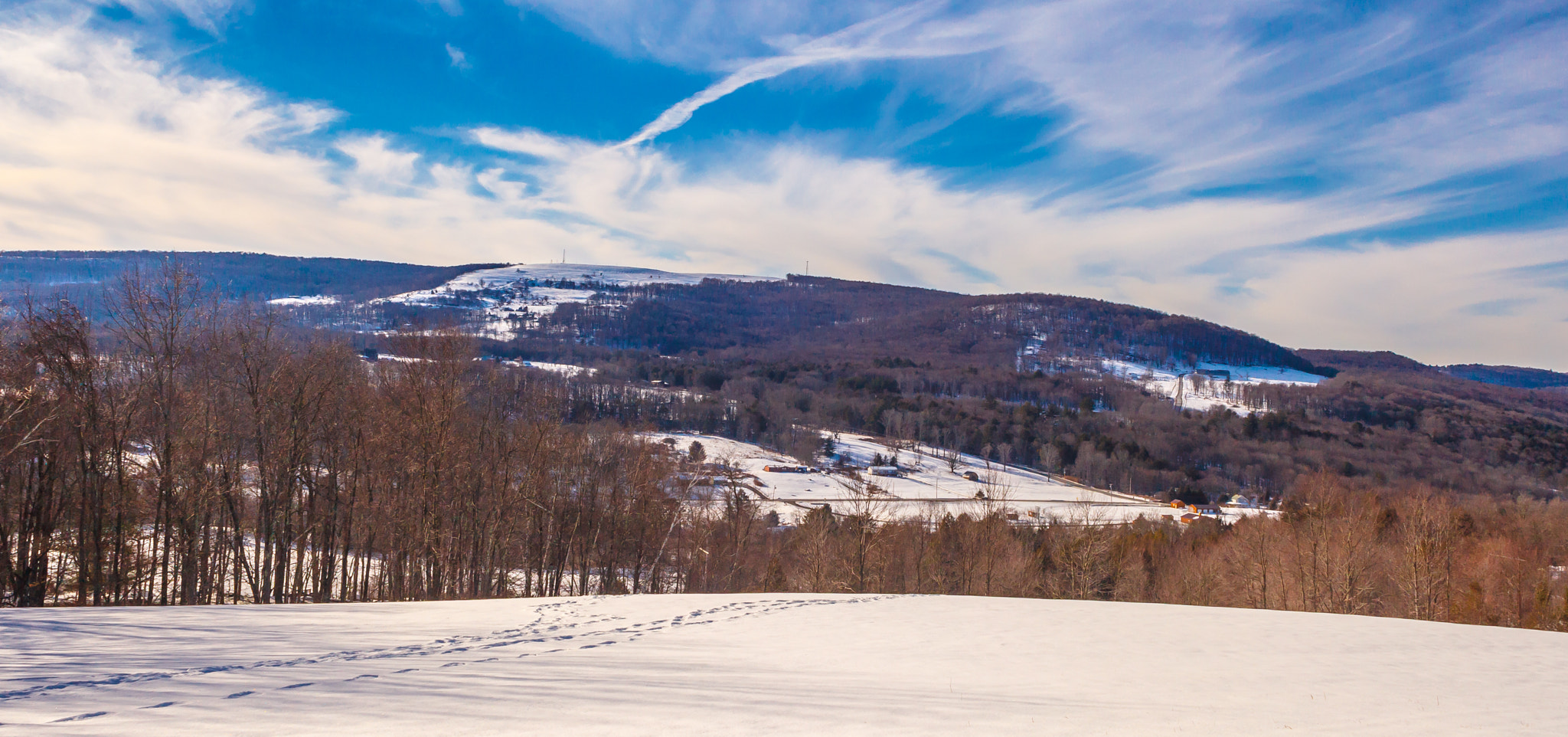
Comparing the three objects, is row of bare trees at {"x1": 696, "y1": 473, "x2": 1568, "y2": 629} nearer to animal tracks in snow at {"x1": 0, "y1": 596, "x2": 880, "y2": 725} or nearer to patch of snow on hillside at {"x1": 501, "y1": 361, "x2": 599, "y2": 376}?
animal tracks in snow at {"x1": 0, "y1": 596, "x2": 880, "y2": 725}

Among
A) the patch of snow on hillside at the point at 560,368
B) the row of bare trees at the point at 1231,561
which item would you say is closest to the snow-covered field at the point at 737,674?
the row of bare trees at the point at 1231,561

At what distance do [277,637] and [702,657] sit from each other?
6461 millimetres

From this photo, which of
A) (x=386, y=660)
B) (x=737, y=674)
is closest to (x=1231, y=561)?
(x=737, y=674)

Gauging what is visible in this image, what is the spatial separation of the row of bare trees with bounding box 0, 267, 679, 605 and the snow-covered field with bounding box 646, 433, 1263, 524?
32147mm

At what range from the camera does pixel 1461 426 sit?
458ft

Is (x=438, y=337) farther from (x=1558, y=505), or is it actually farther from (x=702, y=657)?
(x=1558, y=505)

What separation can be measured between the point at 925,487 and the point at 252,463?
79.2m

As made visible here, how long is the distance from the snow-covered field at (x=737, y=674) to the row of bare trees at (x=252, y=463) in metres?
13.7

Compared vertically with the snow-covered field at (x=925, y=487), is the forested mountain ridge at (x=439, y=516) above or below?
above

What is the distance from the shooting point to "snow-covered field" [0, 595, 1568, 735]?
6184 millimetres

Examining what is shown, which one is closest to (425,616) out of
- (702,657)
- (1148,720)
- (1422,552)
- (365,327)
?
(702,657)

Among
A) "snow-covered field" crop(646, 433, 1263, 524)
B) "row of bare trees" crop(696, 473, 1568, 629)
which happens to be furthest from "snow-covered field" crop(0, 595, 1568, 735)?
"snow-covered field" crop(646, 433, 1263, 524)

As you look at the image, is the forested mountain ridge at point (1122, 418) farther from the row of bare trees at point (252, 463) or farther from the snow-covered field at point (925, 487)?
the row of bare trees at point (252, 463)

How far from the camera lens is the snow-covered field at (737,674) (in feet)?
20.3
